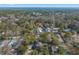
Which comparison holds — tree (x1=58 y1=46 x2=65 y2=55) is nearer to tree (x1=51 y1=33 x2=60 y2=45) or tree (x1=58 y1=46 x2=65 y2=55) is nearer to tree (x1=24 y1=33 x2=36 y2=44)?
tree (x1=51 y1=33 x2=60 y2=45)

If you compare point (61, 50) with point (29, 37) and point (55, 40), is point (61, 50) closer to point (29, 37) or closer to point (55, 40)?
point (55, 40)

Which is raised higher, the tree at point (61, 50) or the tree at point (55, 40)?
the tree at point (55, 40)

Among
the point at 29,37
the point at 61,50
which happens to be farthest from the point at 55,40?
the point at 29,37

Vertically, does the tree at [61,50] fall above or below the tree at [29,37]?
below

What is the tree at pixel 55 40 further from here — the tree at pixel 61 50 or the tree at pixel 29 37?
the tree at pixel 29 37

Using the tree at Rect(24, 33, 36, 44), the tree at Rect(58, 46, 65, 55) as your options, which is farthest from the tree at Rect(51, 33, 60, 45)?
the tree at Rect(24, 33, 36, 44)

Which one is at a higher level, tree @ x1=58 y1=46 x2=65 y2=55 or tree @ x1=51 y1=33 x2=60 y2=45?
tree @ x1=51 y1=33 x2=60 y2=45

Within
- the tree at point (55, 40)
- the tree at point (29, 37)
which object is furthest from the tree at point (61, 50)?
the tree at point (29, 37)

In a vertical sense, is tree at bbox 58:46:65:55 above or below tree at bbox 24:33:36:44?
below

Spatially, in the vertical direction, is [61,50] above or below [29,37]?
below
